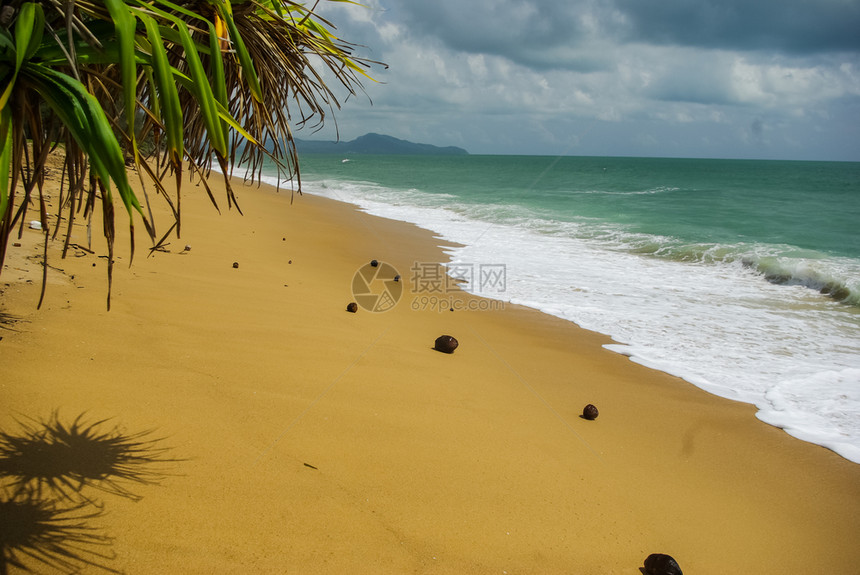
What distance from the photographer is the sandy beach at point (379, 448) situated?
210cm

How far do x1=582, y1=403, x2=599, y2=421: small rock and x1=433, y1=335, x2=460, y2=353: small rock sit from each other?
1.23m

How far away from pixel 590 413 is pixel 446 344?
1.31 meters

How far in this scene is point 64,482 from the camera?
2.07 metres

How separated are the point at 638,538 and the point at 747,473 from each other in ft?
3.79

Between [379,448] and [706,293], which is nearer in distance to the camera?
[379,448]

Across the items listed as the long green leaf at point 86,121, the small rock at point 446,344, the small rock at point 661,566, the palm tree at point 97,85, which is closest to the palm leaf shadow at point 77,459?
the palm tree at point 97,85

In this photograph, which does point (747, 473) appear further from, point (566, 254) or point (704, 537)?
point (566, 254)

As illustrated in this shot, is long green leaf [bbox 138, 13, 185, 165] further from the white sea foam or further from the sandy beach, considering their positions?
the white sea foam

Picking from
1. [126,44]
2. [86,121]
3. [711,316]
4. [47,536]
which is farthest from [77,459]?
[711,316]

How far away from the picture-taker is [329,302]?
525 centimetres

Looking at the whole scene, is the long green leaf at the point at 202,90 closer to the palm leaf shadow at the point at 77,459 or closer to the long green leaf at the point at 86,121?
the long green leaf at the point at 86,121

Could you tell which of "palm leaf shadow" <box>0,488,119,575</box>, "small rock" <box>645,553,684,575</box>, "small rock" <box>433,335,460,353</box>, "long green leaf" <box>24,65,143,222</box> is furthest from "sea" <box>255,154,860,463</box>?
"long green leaf" <box>24,65,143,222</box>

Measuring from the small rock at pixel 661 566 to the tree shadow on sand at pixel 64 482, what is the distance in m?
2.00

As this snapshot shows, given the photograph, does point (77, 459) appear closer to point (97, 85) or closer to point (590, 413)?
point (97, 85)
